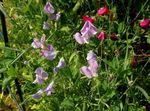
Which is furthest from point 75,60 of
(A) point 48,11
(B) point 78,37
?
(A) point 48,11

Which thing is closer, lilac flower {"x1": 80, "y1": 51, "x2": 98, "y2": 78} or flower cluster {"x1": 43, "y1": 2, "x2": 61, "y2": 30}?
lilac flower {"x1": 80, "y1": 51, "x2": 98, "y2": 78}

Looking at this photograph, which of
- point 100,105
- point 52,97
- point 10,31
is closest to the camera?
point 100,105

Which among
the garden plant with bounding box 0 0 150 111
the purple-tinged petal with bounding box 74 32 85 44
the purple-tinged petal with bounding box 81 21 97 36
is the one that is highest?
the purple-tinged petal with bounding box 81 21 97 36

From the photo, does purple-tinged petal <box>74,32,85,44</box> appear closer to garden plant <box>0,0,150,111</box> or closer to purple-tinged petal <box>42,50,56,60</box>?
garden plant <box>0,0,150,111</box>

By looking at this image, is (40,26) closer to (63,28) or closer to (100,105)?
(63,28)

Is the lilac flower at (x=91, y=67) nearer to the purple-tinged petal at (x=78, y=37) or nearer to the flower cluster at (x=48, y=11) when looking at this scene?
the purple-tinged petal at (x=78, y=37)

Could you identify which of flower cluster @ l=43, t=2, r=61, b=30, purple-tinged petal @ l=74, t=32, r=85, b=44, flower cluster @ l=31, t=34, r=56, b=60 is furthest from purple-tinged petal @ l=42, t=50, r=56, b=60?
flower cluster @ l=43, t=2, r=61, b=30

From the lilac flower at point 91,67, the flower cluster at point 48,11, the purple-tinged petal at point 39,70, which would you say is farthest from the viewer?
the flower cluster at point 48,11

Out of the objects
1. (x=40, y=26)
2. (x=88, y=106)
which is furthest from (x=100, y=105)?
(x=40, y=26)

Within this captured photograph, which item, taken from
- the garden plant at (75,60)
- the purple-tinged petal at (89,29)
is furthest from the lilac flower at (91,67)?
the purple-tinged petal at (89,29)
